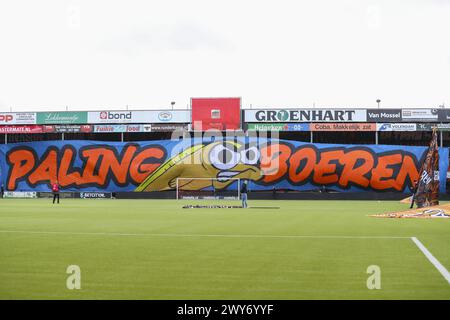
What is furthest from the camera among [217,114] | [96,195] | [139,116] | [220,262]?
[139,116]

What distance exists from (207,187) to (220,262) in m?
45.2

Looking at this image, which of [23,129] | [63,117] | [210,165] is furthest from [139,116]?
[23,129]

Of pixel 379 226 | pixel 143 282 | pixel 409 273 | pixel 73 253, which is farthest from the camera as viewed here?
pixel 379 226

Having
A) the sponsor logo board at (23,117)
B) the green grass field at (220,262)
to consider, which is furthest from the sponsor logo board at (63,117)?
the green grass field at (220,262)

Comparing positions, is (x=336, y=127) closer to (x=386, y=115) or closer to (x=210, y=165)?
(x=386, y=115)

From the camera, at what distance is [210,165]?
58688mm

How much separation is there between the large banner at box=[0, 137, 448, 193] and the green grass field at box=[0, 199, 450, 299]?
35937mm

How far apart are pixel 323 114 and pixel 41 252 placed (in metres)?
52.0

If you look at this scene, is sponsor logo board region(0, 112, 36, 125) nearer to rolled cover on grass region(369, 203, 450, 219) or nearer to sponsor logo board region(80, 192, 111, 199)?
sponsor logo board region(80, 192, 111, 199)

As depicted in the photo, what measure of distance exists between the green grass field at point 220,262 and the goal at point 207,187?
35.4 meters

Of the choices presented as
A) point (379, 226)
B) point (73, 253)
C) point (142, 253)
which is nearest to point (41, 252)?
point (73, 253)
